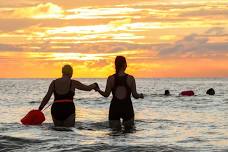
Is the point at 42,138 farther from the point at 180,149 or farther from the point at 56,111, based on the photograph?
the point at 180,149

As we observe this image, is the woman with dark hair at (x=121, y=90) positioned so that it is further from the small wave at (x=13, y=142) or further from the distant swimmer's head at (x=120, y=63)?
the small wave at (x=13, y=142)

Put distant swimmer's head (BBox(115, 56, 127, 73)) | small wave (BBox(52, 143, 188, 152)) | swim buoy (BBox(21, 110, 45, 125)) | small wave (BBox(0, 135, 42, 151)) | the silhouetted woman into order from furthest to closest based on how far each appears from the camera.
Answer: swim buoy (BBox(21, 110, 45, 125)) → the silhouetted woman → distant swimmer's head (BBox(115, 56, 127, 73)) → small wave (BBox(0, 135, 42, 151)) → small wave (BBox(52, 143, 188, 152))

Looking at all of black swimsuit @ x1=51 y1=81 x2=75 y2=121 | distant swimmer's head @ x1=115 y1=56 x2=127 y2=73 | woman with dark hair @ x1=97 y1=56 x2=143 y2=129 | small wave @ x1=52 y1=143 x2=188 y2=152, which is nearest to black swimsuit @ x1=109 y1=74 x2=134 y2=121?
woman with dark hair @ x1=97 y1=56 x2=143 y2=129

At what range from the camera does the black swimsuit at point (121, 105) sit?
1265 centimetres

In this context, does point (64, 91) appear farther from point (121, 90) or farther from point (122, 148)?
point (122, 148)

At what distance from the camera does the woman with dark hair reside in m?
12.6

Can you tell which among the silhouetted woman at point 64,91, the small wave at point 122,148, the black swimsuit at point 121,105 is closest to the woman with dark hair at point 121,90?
the black swimsuit at point 121,105

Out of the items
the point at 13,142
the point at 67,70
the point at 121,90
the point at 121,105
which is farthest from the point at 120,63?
the point at 13,142

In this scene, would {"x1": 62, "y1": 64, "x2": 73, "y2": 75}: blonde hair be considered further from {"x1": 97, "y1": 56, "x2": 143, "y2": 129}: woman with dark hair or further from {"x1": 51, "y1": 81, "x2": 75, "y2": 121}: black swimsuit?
{"x1": 97, "y1": 56, "x2": 143, "y2": 129}: woman with dark hair

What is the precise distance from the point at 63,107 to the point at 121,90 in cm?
199

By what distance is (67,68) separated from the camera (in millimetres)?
13539

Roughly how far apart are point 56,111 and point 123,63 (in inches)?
106

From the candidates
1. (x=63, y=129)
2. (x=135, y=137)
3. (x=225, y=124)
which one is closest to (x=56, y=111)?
(x=63, y=129)

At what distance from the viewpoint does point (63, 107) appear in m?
13.7
